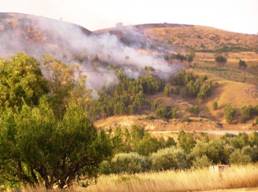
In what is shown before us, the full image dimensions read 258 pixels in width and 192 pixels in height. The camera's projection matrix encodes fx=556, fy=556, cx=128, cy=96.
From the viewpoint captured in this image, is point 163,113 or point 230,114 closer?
point 230,114

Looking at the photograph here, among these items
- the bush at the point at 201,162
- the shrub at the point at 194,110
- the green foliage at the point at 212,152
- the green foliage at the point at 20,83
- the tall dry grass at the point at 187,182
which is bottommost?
the shrub at the point at 194,110

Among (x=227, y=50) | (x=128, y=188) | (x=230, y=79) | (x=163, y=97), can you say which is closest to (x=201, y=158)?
(x=128, y=188)

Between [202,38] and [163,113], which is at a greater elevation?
[202,38]

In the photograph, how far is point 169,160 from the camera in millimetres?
37188

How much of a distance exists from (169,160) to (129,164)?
11.5ft

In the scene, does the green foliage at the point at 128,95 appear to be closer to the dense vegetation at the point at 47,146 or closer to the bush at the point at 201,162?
the bush at the point at 201,162

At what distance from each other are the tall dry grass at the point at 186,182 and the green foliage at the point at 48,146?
107 centimetres

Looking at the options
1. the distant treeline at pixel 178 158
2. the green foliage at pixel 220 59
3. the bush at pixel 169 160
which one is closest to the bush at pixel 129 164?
the distant treeline at pixel 178 158

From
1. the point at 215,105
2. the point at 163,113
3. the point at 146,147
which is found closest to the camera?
the point at 146,147

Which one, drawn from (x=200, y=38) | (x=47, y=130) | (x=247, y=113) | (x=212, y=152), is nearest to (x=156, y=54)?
(x=200, y=38)

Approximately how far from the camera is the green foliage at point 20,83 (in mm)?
21891

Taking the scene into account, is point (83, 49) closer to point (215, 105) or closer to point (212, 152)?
point (215, 105)

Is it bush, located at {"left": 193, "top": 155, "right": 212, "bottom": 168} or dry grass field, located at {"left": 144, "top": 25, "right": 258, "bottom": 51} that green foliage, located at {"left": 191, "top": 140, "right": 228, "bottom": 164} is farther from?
dry grass field, located at {"left": 144, "top": 25, "right": 258, "bottom": 51}

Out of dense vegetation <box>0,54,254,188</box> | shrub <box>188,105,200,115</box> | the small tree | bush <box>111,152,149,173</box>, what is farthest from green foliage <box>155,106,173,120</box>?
dense vegetation <box>0,54,254,188</box>
